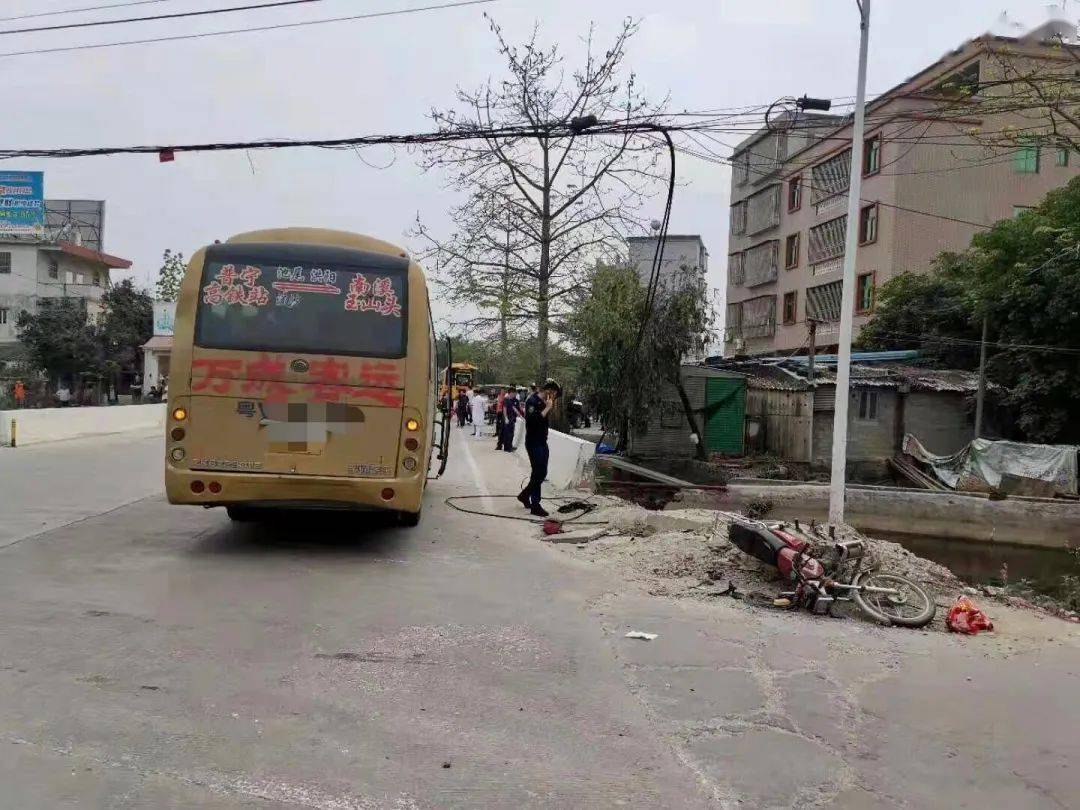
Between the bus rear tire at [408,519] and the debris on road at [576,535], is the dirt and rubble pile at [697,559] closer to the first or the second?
the debris on road at [576,535]

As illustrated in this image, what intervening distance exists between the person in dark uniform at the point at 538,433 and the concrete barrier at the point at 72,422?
617 inches

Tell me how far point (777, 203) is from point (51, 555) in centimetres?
4060

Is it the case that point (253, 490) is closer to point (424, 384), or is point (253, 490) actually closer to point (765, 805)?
point (424, 384)

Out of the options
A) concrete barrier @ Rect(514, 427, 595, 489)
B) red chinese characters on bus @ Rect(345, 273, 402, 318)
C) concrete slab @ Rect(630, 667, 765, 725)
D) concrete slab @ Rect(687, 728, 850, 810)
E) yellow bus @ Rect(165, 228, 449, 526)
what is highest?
red chinese characters on bus @ Rect(345, 273, 402, 318)

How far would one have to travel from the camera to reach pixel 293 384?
7941 mm

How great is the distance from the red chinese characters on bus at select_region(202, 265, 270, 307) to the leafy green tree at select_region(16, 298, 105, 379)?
40.1 metres

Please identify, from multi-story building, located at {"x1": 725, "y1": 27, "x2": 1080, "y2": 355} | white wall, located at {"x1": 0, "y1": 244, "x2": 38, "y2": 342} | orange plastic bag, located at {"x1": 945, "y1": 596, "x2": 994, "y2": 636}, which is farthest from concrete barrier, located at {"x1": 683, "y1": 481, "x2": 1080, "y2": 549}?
white wall, located at {"x1": 0, "y1": 244, "x2": 38, "y2": 342}

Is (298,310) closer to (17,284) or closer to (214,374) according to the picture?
(214,374)

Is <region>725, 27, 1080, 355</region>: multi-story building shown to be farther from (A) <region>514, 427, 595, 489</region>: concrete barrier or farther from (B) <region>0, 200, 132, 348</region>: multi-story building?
(B) <region>0, 200, 132, 348</region>: multi-story building

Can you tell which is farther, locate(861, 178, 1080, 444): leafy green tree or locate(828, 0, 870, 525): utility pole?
locate(861, 178, 1080, 444): leafy green tree

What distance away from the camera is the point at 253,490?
8016 mm

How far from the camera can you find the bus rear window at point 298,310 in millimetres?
7996

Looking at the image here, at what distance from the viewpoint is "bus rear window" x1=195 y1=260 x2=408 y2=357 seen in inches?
315

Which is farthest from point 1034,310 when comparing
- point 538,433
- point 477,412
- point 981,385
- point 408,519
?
point 408,519
